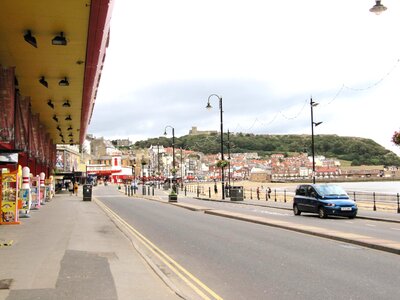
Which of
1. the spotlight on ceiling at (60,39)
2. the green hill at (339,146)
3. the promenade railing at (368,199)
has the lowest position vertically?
the promenade railing at (368,199)

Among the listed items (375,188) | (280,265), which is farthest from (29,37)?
(375,188)

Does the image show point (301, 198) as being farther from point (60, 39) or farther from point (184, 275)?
point (184, 275)

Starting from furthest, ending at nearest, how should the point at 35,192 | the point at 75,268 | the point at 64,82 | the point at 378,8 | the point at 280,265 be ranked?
the point at 35,192
the point at 64,82
the point at 378,8
the point at 280,265
the point at 75,268

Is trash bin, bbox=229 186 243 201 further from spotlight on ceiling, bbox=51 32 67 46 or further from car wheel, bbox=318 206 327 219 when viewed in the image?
spotlight on ceiling, bbox=51 32 67 46

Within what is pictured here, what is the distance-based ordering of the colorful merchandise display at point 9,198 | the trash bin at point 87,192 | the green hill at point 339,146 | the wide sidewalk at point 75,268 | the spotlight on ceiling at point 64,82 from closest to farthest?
the wide sidewalk at point 75,268
the colorful merchandise display at point 9,198
the spotlight on ceiling at point 64,82
the trash bin at point 87,192
the green hill at point 339,146

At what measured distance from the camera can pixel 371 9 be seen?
536 inches

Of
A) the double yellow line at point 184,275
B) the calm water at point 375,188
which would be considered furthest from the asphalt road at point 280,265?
the calm water at point 375,188

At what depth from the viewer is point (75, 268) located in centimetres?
955

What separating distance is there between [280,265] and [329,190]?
50.6ft

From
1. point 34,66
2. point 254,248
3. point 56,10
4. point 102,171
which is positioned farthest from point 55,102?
point 102,171

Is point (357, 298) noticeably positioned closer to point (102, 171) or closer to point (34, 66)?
point (34, 66)

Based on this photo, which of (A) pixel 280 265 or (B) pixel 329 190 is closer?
(A) pixel 280 265

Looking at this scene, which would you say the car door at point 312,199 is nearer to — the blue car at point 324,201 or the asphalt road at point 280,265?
the blue car at point 324,201

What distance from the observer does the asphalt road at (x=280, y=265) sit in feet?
26.4
